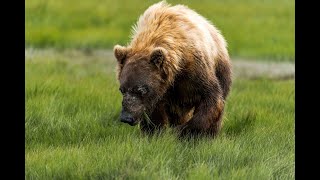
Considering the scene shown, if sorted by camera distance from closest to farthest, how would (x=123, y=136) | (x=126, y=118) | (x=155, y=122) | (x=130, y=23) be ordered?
1. (x=126, y=118)
2. (x=123, y=136)
3. (x=155, y=122)
4. (x=130, y=23)

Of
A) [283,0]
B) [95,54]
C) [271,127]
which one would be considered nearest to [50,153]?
[271,127]

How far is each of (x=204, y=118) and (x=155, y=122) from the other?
502 millimetres

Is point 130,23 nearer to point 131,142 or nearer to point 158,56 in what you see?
point 158,56

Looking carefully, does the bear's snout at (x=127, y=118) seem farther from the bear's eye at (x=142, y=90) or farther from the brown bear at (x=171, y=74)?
the bear's eye at (x=142, y=90)

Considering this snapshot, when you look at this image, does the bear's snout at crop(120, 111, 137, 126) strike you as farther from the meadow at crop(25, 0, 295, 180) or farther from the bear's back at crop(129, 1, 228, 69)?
the bear's back at crop(129, 1, 228, 69)

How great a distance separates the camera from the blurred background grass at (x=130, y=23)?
609 inches

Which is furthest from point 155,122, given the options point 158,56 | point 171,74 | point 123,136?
point 158,56

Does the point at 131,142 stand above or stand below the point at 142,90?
below

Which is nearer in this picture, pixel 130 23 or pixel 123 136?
pixel 123 136

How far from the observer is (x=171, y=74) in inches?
264

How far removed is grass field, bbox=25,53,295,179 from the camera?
5.52m

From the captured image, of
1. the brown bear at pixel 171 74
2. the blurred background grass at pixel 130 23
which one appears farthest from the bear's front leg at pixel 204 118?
the blurred background grass at pixel 130 23

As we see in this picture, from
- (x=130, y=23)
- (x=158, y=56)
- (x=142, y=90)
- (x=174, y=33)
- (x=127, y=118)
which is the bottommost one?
(x=130, y=23)

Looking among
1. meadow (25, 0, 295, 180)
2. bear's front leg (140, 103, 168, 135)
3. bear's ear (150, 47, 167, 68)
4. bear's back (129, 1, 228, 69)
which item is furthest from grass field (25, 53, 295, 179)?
bear's back (129, 1, 228, 69)
